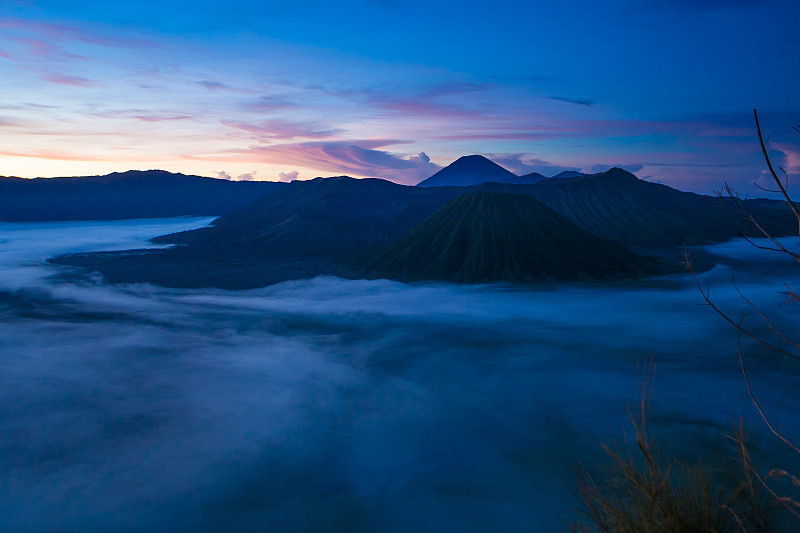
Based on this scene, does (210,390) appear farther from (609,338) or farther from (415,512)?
(609,338)

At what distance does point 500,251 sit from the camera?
21.4 meters

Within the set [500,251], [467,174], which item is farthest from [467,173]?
[500,251]

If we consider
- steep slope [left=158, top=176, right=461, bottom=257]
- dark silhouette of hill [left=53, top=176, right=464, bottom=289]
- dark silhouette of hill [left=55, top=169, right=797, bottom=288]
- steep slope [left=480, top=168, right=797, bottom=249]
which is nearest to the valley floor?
dark silhouette of hill [left=53, top=176, right=464, bottom=289]

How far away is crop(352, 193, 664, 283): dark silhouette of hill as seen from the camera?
66.4ft

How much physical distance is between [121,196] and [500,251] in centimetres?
7730

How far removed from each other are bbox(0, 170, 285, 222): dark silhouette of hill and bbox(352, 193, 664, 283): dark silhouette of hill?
66583 millimetres

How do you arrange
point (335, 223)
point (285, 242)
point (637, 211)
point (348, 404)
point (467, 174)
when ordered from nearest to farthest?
point (348, 404) < point (285, 242) < point (335, 223) < point (637, 211) < point (467, 174)

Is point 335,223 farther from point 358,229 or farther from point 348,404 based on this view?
point 348,404

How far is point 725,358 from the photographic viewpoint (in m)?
11.0

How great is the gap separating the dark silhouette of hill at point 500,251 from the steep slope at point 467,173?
10967 cm

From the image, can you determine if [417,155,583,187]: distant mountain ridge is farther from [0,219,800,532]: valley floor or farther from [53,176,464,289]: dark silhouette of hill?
[0,219,800,532]: valley floor

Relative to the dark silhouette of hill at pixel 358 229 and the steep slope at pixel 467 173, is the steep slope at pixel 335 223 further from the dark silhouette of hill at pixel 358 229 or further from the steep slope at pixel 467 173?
the steep slope at pixel 467 173

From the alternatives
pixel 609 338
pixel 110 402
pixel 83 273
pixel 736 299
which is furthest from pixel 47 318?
pixel 736 299

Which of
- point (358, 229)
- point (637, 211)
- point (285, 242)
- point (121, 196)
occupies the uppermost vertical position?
point (121, 196)
